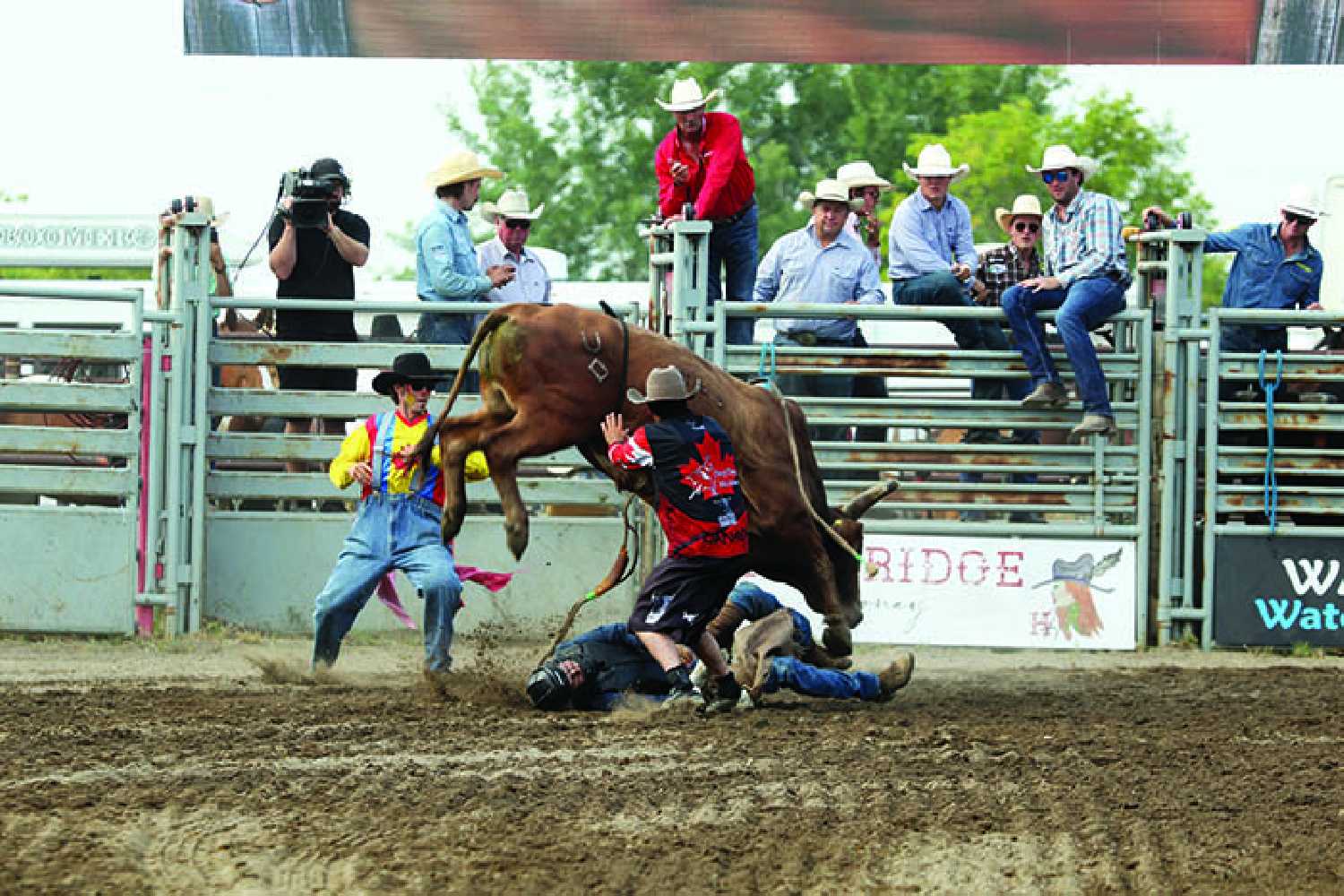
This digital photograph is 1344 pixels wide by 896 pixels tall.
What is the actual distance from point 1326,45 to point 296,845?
10523 millimetres

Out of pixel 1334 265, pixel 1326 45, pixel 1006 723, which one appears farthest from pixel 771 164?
pixel 1006 723

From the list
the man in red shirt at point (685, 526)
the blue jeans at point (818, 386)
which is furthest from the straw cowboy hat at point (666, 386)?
the blue jeans at point (818, 386)

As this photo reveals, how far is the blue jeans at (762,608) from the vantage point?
916cm

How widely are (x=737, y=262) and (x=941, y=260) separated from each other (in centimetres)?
128

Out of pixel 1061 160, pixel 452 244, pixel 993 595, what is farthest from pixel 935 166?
pixel 452 244

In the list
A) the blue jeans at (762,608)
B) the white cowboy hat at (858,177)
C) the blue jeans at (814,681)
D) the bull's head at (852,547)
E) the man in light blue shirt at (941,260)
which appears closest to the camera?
the blue jeans at (814,681)

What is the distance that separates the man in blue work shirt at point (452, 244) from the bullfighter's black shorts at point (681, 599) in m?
3.81

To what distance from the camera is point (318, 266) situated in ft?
39.2

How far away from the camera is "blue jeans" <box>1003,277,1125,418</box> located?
37.6 feet

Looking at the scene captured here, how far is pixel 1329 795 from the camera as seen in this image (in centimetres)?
666

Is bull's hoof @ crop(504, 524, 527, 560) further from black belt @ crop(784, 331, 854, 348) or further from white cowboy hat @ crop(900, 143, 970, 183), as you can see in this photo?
white cowboy hat @ crop(900, 143, 970, 183)

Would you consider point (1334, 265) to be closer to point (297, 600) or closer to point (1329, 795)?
point (297, 600)

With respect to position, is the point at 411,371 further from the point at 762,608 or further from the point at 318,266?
the point at 318,266

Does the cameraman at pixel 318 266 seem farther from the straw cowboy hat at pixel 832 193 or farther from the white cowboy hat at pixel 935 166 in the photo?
the white cowboy hat at pixel 935 166
